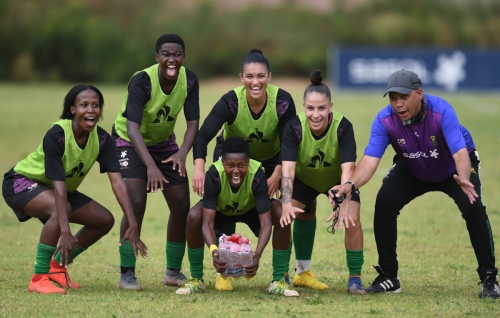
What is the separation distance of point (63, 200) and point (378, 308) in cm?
279

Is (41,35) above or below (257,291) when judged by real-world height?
above

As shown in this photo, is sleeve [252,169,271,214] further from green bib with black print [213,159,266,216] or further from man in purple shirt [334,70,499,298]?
man in purple shirt [334,70,499,298]

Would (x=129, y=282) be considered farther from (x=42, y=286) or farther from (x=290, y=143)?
(x=290, y=143)

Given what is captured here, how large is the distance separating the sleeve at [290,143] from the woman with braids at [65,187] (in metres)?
1.45

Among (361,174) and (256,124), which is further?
(256,124)

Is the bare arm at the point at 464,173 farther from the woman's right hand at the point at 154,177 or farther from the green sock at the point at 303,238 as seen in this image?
the woman's right hand at the point at 154,177

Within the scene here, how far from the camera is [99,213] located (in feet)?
24.4

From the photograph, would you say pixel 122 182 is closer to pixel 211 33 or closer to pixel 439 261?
pixel 439 261

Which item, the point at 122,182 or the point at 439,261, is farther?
the point at 439,261

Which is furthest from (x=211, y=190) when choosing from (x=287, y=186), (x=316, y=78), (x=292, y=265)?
(x=292, y=265)

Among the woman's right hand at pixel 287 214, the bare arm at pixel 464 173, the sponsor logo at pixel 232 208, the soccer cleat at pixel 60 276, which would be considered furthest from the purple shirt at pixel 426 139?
the soccer cleat at pixel 60 276

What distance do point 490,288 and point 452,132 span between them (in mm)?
1354

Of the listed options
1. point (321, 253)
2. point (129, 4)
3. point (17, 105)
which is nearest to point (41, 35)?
point (129, 4)

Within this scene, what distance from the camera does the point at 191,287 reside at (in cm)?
717
